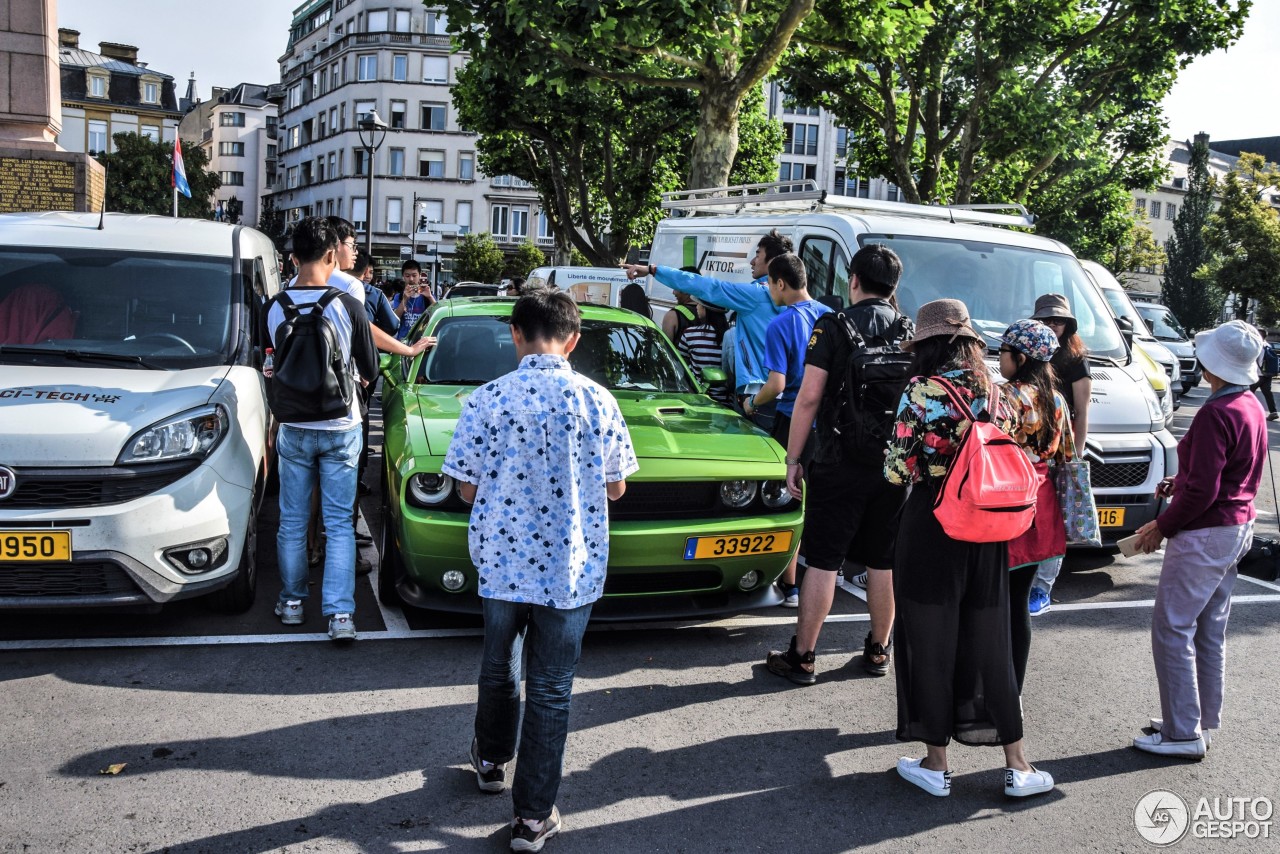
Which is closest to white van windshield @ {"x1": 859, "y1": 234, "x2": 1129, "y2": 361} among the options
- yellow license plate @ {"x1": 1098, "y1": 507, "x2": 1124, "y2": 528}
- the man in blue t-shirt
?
yellow license plate @ {"x1": 1098, "y1": 507, "x2": 1124, "y2": 528}

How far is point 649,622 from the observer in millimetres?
5789

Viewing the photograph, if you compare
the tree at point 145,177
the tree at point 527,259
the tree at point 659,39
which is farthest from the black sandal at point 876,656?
the tree at point 145,177

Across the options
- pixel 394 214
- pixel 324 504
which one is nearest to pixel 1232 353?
pixel 324 504

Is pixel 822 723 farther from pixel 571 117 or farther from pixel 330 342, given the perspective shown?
pixel 571 117

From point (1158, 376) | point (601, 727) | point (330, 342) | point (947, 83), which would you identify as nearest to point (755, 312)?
point (330, 342)

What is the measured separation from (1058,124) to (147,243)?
76.7 feet

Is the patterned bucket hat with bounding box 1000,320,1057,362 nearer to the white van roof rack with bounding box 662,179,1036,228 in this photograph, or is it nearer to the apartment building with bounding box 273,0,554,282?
the white van roof rack with bounding box 662,179,1036,228

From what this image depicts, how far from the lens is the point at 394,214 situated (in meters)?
69.2

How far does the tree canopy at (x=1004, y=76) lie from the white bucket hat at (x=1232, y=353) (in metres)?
15.7

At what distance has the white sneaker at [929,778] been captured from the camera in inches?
163

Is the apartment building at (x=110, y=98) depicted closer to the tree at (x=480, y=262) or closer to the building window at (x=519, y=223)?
the building window at (x=519, y=223)

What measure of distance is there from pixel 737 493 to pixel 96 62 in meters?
99.1

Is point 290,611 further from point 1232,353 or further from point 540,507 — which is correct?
point 1232,353

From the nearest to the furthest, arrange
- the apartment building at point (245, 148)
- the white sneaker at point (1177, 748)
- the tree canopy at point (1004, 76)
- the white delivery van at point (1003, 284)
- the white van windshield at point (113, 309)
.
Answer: the white sneaker at point (1177, 748), the white van windshield at point (113, 309), the white delivery van at point (1003, 284), the tree canopy at point (1004, 76), the apartment building at point (245, 148)
